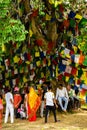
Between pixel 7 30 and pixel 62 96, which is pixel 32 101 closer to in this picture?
pixel 62 96

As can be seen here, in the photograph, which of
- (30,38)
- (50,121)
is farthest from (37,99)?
(30,38)

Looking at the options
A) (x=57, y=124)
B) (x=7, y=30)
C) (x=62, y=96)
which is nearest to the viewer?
(x=7, y=30)

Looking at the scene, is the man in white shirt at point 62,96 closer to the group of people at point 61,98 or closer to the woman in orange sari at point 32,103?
the group of people at point 61,98

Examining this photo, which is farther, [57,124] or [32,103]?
[32,103]

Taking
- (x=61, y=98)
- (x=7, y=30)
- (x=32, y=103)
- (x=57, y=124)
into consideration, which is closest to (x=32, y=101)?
(x=32, y=103)

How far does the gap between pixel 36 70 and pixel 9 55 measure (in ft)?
5.31

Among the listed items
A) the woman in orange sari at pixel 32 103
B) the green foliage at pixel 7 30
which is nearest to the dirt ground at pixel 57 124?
the woman in orange sari at pixel 32 103

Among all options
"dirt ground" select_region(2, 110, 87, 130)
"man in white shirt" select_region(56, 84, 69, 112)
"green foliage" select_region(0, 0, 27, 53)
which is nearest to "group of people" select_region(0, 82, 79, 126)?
"man in white shirt" select_region(56, 84, 69, 112)

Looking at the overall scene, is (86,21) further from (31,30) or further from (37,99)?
(37,99)

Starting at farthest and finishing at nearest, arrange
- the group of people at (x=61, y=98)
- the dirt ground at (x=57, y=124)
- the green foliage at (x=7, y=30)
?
the group of people at (x=61, y=98) → the dirt ground at (x=57, y=124) → the green foliage at (x=7, y=30)

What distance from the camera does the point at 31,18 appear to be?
860 inches

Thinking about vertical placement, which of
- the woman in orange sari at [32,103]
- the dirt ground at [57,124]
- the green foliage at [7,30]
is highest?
the green foliage at [7,30]

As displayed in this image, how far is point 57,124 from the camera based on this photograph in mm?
19469

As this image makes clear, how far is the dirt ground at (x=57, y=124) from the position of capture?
18672 mm
